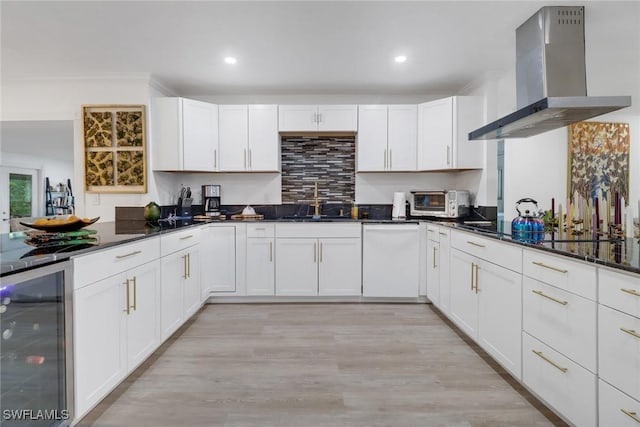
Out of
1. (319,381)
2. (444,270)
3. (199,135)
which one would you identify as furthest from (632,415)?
(199,135)

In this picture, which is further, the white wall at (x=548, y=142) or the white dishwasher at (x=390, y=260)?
the white dishwasher at (x=390, y=260)

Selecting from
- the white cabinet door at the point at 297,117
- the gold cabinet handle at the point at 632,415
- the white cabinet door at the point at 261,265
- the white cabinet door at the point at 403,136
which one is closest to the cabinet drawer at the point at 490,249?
the gold cabinet handle at the point at 632,415

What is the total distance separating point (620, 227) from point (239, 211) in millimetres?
3571

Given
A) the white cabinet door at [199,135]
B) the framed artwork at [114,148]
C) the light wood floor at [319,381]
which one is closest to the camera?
the light wood floor at [319,381]

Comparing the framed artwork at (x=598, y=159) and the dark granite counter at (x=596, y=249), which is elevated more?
the framed artwork at (x=598, y=159)

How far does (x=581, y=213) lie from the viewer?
2.44m

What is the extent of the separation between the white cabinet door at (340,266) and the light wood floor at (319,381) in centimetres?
59

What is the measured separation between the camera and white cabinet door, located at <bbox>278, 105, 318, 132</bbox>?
399cm

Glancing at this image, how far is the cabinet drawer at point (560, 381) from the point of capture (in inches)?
58.9

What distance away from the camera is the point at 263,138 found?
4016 mm

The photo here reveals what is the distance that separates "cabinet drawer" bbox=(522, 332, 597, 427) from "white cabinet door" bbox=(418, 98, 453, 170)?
7.35ft

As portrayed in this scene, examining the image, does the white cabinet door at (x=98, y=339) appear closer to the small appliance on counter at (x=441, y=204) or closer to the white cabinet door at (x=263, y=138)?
the white cabinet door at (x=263, y=138)

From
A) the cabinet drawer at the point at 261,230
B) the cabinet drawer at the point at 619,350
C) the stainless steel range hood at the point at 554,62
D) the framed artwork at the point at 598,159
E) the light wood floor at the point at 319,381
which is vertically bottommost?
the light wood floor at the point at 319,381

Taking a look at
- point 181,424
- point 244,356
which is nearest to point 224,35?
point 244,356
